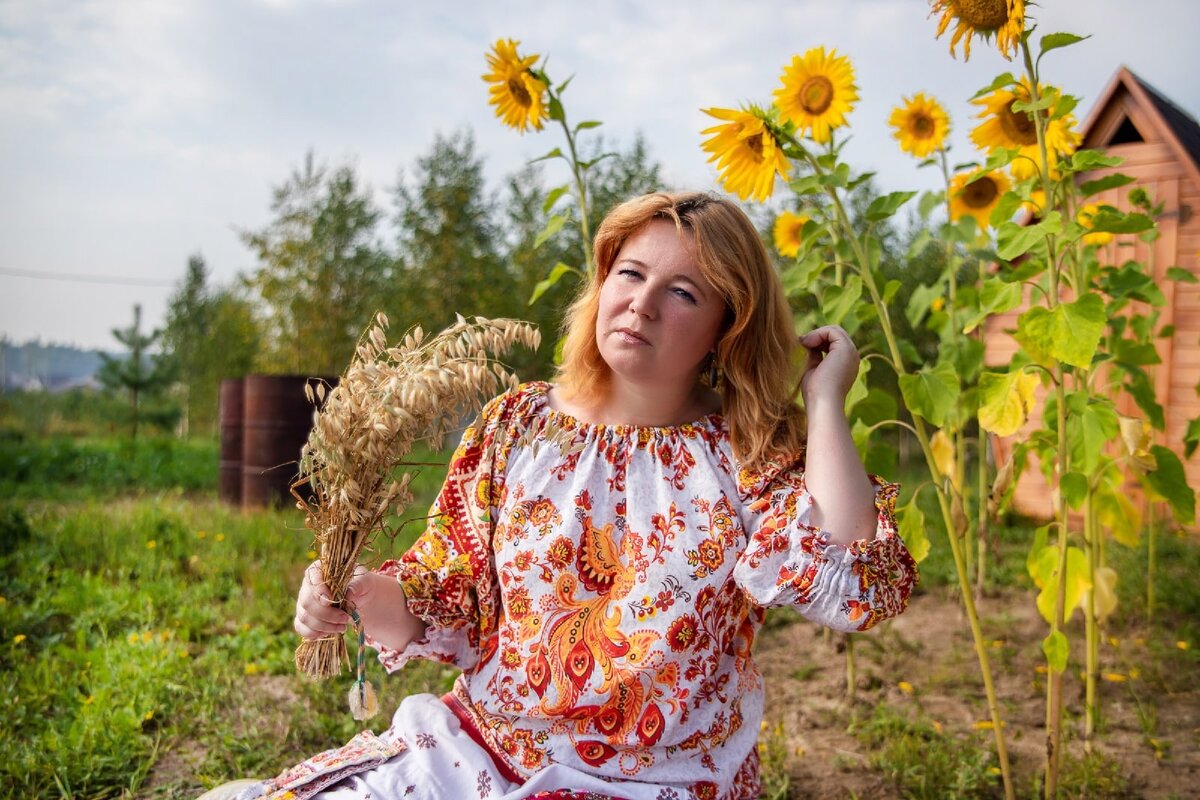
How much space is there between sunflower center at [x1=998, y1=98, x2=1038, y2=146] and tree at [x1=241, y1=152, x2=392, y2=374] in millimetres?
9287

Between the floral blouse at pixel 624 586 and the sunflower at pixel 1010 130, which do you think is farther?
the sunflower at pixel 1010 130

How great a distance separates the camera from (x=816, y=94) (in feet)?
8.17

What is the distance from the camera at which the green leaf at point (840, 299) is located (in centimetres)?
208

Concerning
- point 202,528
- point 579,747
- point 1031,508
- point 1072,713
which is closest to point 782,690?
point 1072,713

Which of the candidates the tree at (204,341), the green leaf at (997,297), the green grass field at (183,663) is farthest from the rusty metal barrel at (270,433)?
the tree at (204,341)

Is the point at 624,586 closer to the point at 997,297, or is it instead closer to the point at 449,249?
the point at 997,297

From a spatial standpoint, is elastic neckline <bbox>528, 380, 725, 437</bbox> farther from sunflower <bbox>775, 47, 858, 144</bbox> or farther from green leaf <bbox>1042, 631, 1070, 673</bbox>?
sunflower <bbox>775, 47, 858, 144</bbox>

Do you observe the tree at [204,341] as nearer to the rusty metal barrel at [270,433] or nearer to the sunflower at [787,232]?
the rusty metal barrel at [270,433]

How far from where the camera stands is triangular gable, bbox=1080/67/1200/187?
5.53 m

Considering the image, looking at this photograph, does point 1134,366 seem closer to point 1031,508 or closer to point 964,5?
point 964,5

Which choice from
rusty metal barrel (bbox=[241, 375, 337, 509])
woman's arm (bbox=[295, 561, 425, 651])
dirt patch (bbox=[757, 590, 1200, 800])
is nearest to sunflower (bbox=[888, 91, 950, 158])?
dirt patch (bbox=[757, 590, 1200, 800])

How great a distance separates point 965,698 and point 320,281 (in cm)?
947

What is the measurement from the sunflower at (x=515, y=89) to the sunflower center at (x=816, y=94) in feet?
2.24

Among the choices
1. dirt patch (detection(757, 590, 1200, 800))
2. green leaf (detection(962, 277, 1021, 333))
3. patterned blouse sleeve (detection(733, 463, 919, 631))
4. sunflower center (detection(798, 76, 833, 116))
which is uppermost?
sunflower center (detection(798, 76, 833, 116))
